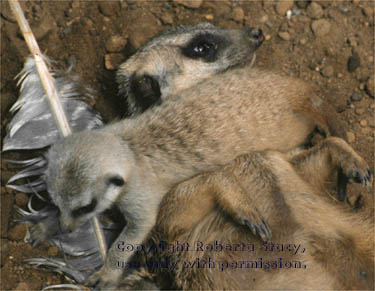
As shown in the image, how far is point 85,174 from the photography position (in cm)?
188

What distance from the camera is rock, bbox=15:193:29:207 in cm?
235

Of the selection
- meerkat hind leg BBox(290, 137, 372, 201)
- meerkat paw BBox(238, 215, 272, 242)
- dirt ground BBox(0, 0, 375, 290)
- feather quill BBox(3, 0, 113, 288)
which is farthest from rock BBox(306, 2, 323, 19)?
feather quill BBox(3, 0, 113, 288)

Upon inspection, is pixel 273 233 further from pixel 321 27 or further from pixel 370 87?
pixel 321 27

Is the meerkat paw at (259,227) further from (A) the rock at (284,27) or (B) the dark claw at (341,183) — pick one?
(A) the rock at (284,27)

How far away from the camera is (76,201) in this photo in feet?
6.23

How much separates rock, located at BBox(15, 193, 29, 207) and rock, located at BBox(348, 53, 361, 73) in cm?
206

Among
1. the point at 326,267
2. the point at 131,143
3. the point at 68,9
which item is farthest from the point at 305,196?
the point at 68,9

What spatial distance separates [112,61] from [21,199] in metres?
1.00

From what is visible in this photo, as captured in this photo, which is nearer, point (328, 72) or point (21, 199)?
point (21, 199)

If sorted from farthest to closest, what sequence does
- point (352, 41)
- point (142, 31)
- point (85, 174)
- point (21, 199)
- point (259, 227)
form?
point (142, 31) < point (352, 41) < point (21, 199) < point (85, 174) < point (259, 227)

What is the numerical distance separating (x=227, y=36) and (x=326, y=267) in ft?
4.76

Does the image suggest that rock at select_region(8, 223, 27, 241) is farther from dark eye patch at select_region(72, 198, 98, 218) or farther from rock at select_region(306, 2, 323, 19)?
rock at select_region(306, 2, 323, 19)

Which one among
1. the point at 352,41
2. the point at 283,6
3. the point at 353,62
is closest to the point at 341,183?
the point at 353,62

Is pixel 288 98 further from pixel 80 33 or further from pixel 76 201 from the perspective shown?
pixel 80 33
